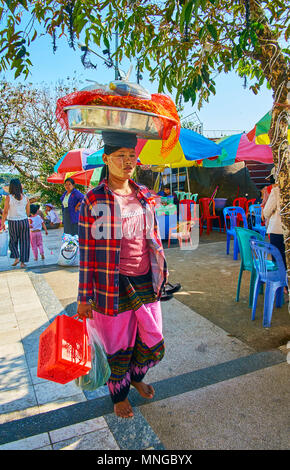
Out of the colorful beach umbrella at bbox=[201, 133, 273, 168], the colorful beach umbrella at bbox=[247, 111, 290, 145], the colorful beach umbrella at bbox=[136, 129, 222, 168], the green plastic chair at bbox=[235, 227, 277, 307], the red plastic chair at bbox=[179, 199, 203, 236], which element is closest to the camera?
the green plastic chair at bbox=[235, 227, 277, 307]

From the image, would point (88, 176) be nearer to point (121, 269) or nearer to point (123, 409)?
point (121, 269)

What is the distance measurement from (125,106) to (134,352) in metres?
1.58

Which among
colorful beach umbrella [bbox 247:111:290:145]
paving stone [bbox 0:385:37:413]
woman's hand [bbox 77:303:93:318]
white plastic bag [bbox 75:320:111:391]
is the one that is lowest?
paving stone [bbox 0:385:37:413]

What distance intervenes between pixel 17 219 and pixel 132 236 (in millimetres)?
5075

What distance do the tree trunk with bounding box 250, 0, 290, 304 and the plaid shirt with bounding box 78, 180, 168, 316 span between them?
1.15 meters

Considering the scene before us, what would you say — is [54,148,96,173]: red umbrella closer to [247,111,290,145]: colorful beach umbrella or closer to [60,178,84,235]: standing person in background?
[60,178,84,235]: standing person in background

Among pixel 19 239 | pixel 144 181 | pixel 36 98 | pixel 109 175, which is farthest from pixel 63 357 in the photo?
pixel 36 98

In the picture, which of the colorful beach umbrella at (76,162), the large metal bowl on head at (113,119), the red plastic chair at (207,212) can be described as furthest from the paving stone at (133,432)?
the red plastic chair at (207,212)

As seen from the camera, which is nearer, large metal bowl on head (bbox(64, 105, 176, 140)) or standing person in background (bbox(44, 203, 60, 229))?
large metal bowl on head (bbox(64, 105, 176, 140))

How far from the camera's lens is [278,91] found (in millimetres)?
2049

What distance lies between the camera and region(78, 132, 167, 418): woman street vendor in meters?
1.91

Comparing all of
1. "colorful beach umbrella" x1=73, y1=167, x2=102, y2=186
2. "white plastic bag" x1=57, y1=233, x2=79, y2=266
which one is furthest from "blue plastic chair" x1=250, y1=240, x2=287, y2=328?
"colorful beach umbrella" x1=73, y1=167, x2=102, y2=186

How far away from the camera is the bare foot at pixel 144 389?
2.23 m

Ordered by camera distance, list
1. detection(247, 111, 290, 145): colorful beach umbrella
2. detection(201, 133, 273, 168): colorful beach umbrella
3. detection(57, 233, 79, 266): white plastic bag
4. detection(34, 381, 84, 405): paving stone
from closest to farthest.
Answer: detection(34, 381, 84, 405): paving stone, detection(247, 111, 290, 145): colorful beach umbrella, detection(57, 233, 79, 266): white plastic bag, detection(201, 133, 273, 168): colorful beach umbrella
